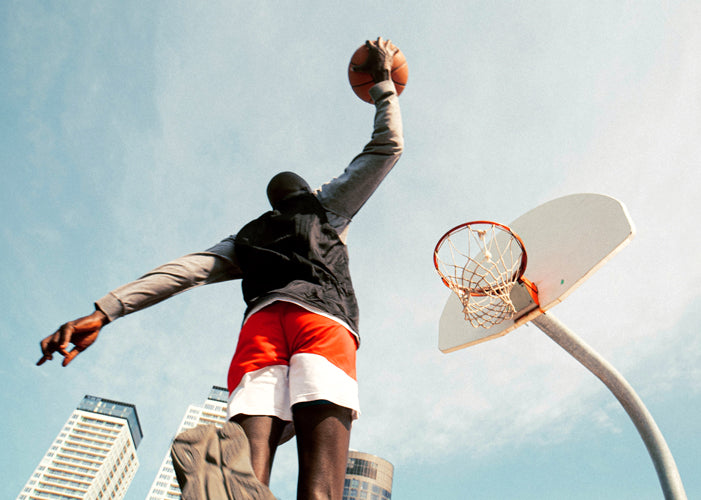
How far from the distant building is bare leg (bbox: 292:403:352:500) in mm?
80387

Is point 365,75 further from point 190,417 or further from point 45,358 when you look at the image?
point 190,417

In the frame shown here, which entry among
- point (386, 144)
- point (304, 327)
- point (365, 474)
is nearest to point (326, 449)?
point (304, 327)

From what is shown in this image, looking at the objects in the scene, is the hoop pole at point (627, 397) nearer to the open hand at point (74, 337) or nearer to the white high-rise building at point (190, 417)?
the open hand at point (74, 337)

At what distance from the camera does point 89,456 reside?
11300 centimetres

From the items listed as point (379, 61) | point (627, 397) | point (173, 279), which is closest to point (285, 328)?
point (173, 279)

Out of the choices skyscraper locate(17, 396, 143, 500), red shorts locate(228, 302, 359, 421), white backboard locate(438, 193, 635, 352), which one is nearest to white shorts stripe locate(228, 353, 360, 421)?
red shorts locate(228, 302, 359, 421)

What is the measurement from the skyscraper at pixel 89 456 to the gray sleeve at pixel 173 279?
440 feet

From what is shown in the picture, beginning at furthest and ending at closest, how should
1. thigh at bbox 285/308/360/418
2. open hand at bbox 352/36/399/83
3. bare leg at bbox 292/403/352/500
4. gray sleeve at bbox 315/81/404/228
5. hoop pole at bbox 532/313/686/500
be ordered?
hoop pole at bbox 532/313/686/500 → open hand at bbox 352/36/399/83 → gray sleeve at bbox 315/81/404/228 → thigh at bbox 285/308/360/418 → bare leg at bbox 292/403/352/500

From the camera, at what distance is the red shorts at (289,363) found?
156 centimetres

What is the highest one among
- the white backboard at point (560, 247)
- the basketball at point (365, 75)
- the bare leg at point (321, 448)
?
the white backboard at point (560, 247)

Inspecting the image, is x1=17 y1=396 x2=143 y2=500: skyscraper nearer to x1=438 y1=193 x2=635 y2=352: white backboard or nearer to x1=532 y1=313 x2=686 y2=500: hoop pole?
x1=438 y1=193 x2=635 y2=352: white backboard

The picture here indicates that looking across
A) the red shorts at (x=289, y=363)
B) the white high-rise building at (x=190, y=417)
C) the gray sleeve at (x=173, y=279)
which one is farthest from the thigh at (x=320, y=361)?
the white high-rise building at (x=190, y=417)

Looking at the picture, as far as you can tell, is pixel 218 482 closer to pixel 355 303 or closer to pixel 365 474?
pixel 355 303

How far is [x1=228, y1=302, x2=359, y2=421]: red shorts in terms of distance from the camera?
1565 millimetres
